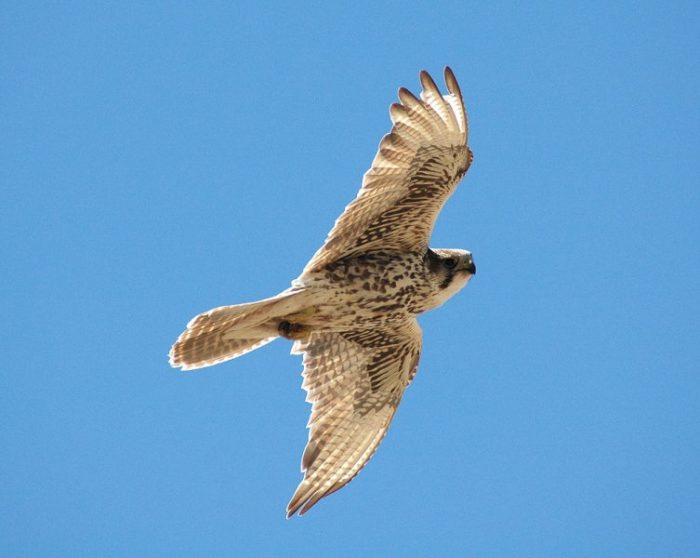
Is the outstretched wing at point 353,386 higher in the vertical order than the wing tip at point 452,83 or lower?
lower

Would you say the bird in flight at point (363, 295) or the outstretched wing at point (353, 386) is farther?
the outstretched wing at point (353, 386)

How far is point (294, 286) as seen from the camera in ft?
28.1

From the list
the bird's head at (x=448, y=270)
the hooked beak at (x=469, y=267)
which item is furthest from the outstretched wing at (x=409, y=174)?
the hooked beak at (x=469, y=267)

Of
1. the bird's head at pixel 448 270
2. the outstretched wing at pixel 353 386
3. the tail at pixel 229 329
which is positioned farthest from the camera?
the outstretched wing at pixel 353 386

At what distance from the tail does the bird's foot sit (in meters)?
0.04

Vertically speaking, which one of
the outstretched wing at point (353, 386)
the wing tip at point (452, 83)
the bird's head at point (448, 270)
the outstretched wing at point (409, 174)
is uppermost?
the wing tip at point (452, 83)

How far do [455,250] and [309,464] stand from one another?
2.06m

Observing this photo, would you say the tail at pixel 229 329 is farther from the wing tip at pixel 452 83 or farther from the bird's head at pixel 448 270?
the wing tip at pixel 452 83

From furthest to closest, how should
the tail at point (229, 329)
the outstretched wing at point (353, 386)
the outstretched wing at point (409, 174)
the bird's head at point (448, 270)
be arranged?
the outstretched wing at point (353, 386), the bird's head at point (448, 270), the tail at point (229, 329), the outstretched wing at point (409, 174)

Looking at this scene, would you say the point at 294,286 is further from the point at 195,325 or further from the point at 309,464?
the point at 309,464

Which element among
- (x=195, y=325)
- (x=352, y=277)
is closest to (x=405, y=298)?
(x=352, y=277)

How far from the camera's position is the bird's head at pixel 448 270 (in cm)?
870

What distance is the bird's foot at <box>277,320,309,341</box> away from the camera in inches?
344

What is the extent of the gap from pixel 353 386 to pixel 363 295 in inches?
45.5
